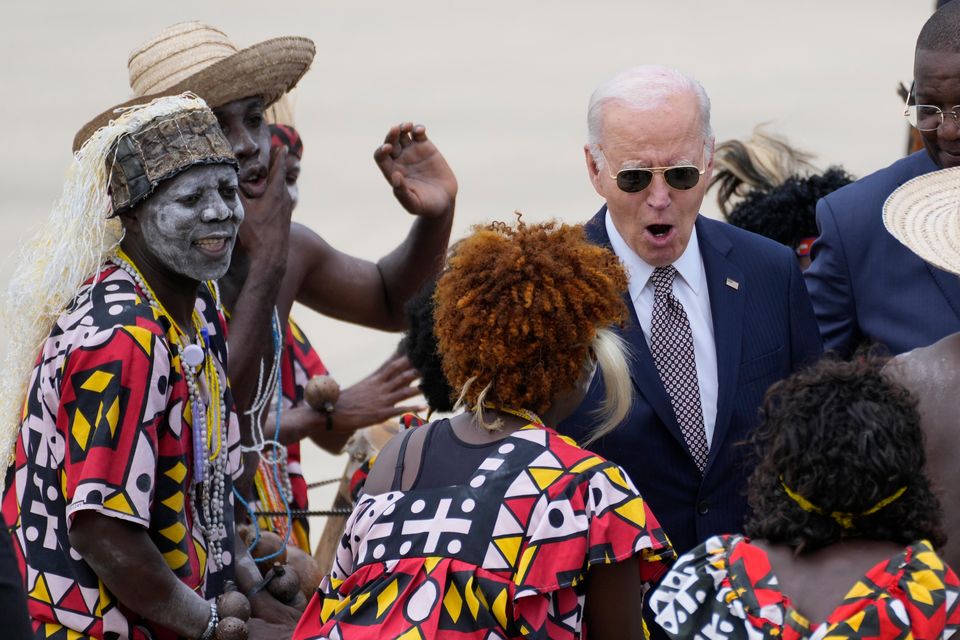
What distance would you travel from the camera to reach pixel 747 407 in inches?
176

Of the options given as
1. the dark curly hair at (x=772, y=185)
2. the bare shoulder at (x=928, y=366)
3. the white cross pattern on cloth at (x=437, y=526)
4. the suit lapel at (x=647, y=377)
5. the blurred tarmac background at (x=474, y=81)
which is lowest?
the blurred tarmac background at (x=474, y=81)

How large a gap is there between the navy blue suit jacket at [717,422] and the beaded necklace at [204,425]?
2.97 ft

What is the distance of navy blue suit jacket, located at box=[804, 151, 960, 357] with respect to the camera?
14.6ft

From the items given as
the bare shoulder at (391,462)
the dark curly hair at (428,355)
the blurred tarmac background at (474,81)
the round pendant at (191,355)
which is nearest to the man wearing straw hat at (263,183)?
the dark curly hair at (428,355)

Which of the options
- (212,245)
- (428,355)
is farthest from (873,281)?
(212,245)

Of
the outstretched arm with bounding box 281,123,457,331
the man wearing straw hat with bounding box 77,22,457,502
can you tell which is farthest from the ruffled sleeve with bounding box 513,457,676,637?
the outstretched arm with bounding box 281,123,457,331

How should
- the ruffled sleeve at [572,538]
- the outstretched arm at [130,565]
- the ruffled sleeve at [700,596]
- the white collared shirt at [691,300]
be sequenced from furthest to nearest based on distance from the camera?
1. the white collared shirt at [691,300]
2. the outstretched arm at [130,565]
3. the ruffled sleeve at [572,538]
4. the ruffled sleeve at [700,596]

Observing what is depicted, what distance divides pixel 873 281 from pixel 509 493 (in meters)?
1.59

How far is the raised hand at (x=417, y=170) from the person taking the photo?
547cm

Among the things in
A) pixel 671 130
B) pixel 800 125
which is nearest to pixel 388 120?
pixel 800 125

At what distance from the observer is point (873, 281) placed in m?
4.59

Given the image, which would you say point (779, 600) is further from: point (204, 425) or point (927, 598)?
point (204, 425)

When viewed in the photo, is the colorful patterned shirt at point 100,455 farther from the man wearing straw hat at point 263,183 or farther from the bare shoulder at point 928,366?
the bare shoulder at point 928,366

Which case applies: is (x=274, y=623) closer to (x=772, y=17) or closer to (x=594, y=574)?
(x=594, y=574)
